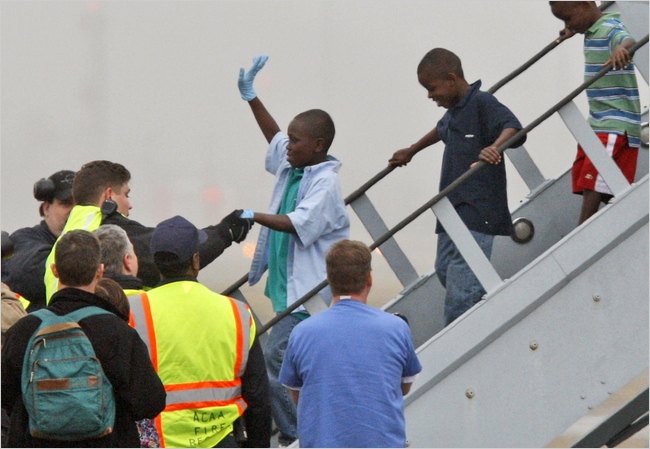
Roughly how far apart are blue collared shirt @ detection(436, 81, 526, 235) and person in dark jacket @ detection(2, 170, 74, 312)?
5.61ft

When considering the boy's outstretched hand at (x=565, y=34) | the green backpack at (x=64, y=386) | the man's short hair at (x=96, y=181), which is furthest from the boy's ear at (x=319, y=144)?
the green backpack at (x=64, y=386)

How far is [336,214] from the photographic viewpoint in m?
5.04

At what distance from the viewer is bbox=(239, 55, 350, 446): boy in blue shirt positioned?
16.2 ft

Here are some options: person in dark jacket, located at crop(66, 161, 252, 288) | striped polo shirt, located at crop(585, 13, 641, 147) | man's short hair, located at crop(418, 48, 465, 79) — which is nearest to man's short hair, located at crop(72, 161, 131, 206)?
person in dark jacket, located at crop(66, 161, 252, 288)

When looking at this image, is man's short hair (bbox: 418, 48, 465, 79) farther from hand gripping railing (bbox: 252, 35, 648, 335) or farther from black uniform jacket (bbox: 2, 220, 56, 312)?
black uniform jacket (bbox: 2, 220, 56, 312)

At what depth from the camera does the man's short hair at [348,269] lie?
12.4 ft

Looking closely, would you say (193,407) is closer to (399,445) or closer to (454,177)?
(399,445)

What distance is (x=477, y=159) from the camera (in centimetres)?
518

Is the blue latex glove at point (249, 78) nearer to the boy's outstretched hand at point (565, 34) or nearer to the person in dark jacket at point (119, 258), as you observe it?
the boy's outstretched hand at point (565, 34)

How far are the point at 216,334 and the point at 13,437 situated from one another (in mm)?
719

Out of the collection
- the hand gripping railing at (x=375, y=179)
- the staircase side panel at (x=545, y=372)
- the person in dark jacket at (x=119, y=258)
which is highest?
the person in dark jacket at (x=119, y=258)

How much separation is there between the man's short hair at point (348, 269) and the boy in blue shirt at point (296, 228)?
1.06 m

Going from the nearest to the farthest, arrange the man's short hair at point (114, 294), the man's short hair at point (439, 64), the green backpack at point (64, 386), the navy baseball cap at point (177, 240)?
the green backpack at point (64, 386) → the man's short hair at point (114, 294) → the navy baseball cap at point (177, 240) → the man's short hair at point (439, 64)

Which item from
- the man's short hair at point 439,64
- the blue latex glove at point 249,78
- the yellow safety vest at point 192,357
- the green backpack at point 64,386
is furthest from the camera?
the blue latex glove at point 249,78
